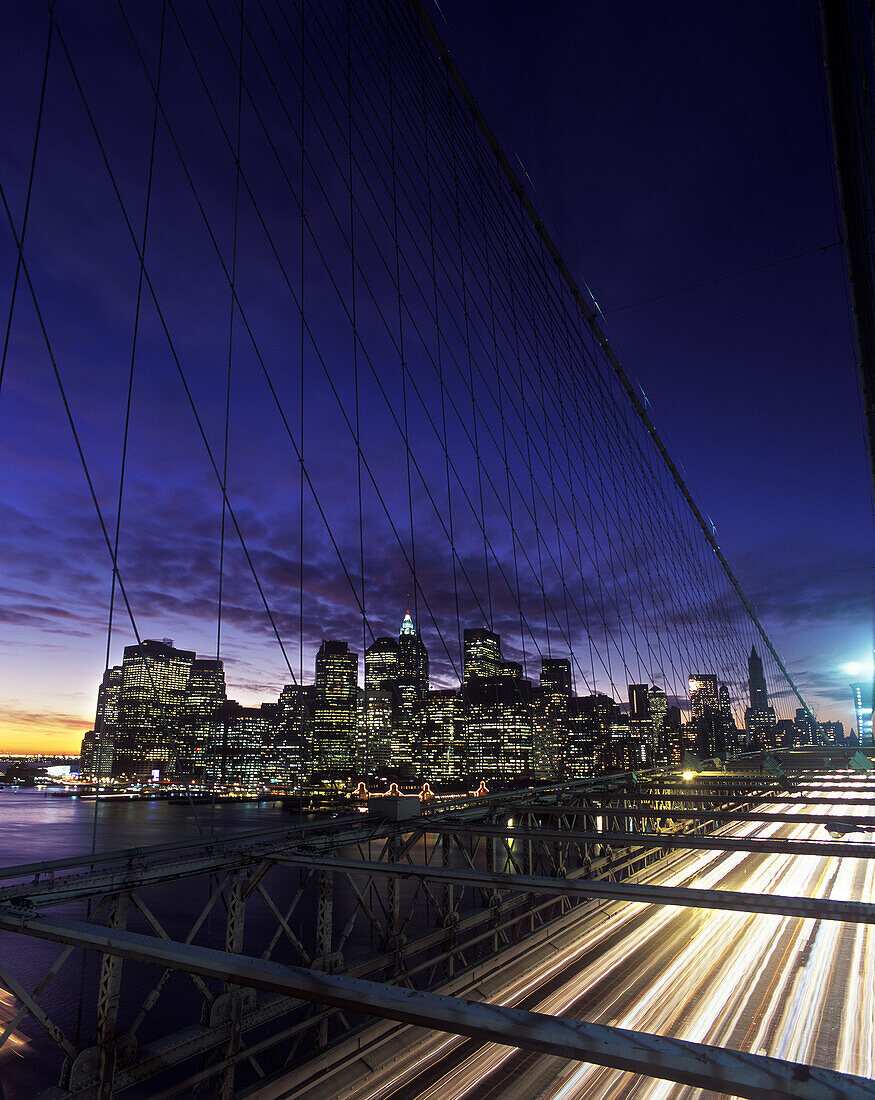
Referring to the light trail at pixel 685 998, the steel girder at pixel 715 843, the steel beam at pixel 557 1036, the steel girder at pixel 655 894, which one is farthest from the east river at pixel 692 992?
the steel beam at pixel 557 1036

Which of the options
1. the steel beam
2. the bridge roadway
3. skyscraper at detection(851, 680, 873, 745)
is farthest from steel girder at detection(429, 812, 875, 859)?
skyscraper at detection(851, 680, 873, 745)

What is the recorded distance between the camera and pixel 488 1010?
8.86 feet

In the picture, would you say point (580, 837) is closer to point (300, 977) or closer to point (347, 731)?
point (300, 977)

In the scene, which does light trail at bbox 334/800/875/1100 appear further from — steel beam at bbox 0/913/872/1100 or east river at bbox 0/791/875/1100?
steel beam at bbox 0/913/872/1100

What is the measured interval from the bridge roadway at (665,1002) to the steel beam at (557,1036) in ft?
17.2

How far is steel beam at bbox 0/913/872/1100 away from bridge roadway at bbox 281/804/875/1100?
17.2 ft

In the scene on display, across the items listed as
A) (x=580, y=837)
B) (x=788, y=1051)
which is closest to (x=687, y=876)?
(x=788, y=1051)

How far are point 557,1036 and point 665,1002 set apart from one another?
9.16 m

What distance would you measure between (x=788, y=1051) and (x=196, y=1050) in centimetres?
692

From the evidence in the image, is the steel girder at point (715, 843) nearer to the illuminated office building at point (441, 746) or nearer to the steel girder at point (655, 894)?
the steel girder at point (655, 894)

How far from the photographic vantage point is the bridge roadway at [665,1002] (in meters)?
7.51

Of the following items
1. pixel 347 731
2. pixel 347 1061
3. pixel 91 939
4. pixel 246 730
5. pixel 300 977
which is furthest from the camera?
pixel 246 730

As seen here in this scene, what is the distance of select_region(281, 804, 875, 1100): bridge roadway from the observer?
7.51m

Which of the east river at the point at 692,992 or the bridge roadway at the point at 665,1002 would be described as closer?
the bridge roadway at the point at 665,1002
